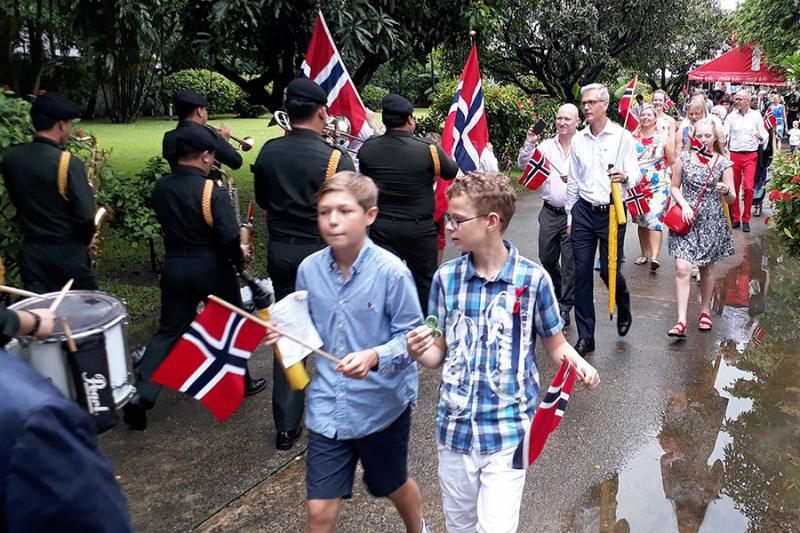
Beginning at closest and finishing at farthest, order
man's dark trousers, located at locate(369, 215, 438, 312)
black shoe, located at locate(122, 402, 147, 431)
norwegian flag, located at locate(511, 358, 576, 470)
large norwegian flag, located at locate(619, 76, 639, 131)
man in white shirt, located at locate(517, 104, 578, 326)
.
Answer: norwegian flag, located at locate(511, 358, 576, 470) → black shoe, located at locate(122, 402, 147, 431) → man's dark trousers, located at locate(369, 215, 438, 312) → man in white shirt, located at locate(517, 104, 578, 326) → large norwegian flag, located at locate(619, 76, 639, 131)

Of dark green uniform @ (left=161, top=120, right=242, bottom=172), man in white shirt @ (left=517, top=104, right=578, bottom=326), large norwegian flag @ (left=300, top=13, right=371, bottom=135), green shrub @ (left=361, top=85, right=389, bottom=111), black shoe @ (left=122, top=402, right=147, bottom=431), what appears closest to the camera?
black shoe @ (left=122, top=402, right=147, bottom=431)

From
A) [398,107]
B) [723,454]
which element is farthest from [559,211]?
[723,454]

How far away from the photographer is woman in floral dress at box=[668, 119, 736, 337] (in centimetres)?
621

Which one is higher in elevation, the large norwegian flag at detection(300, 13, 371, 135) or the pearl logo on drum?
the large norwegian flag at detection(300, 13, 371, 135)

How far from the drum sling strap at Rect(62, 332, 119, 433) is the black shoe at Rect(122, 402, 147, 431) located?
138 cm

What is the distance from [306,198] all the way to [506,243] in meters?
1.72

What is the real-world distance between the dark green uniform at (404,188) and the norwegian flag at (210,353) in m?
2.40

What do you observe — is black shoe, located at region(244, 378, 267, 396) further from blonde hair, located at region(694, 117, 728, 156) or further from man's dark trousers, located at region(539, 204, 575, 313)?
blonde hair, located at region(694, 117, 728, 156)

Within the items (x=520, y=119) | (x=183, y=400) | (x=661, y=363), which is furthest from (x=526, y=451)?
(x=520, y=119)

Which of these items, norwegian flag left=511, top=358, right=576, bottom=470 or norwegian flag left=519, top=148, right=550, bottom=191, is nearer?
norwegian flag left=511, top=358, right=576, bottom=470

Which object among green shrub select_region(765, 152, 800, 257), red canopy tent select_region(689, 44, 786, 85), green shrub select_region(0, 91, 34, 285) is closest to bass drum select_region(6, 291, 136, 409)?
green shrub select_region(0, 91, 34, 285)

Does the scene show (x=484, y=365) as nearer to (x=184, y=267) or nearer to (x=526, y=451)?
(x=526, y=451)

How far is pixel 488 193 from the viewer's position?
108 inches

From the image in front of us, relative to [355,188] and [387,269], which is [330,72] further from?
[387,269]
